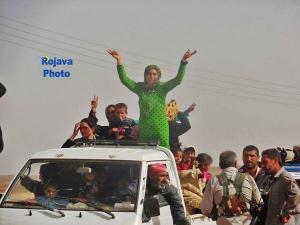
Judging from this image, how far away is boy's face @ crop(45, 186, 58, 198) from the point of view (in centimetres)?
612

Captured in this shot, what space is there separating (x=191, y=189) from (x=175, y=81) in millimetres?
1962

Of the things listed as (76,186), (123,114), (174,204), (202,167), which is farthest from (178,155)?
(76,186)

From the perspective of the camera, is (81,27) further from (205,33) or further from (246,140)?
(246,140)

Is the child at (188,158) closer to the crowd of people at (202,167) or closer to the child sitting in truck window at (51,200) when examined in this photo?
the crowd of people at (202,167)

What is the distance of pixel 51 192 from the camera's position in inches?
243

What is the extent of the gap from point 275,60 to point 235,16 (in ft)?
2.65

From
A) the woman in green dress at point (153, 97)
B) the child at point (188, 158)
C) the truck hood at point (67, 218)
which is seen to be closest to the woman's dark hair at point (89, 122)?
the woman in green dress at point (153, 97)

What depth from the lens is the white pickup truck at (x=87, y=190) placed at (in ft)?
18.8

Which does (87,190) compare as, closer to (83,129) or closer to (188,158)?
(188,158)

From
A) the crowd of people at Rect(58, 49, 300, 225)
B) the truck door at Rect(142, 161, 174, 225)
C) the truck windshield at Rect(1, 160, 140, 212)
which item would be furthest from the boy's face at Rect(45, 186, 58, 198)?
the crowd of people at Rect(58, 49, 300, 225)

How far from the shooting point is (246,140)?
29.7ft

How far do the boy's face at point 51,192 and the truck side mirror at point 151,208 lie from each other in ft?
2.95

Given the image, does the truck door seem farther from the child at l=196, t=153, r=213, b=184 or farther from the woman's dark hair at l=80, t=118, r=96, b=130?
the woman's dark hair at l=80, t=118, r=96, b=130

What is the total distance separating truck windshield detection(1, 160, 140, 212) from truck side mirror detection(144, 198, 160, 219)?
11 cm
